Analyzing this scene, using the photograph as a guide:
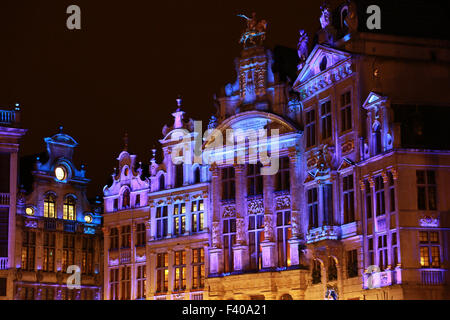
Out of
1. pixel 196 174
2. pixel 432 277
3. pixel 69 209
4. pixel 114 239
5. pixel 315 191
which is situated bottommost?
pixel 432 277

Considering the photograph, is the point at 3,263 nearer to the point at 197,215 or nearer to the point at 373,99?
the point at 197,215

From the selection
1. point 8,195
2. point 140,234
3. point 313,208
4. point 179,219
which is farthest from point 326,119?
point 8,195

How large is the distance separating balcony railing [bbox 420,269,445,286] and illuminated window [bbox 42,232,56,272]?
24.6 m

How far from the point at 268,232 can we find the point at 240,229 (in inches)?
65.9

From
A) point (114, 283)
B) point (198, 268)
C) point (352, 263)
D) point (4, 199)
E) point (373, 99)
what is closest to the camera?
point (373, 99)

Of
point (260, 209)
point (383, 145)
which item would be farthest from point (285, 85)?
point (383, 145)

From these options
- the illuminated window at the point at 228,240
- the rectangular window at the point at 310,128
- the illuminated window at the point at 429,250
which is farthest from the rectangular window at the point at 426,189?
the illuminated window at the point at 228,240

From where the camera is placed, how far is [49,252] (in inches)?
2042

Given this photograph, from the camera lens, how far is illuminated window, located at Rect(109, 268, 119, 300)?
164ft

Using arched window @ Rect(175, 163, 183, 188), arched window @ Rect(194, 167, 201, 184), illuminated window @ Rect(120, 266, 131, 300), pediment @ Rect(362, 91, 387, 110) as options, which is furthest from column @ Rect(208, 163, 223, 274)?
pediment @ Rect(362, 91, 387, 110)

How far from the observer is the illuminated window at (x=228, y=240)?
43.8 meters

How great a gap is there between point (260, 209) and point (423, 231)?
10.00m

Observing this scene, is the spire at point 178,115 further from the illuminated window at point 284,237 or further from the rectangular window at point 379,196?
the rectangular window at point 379,196
